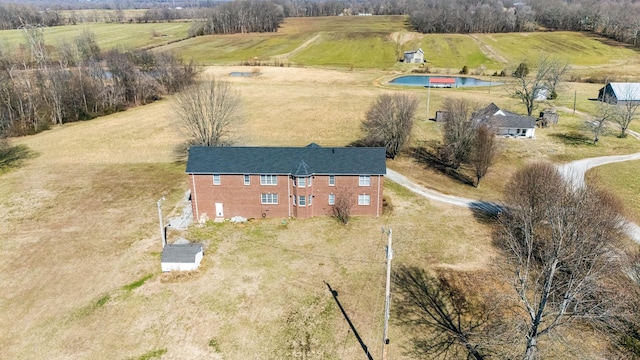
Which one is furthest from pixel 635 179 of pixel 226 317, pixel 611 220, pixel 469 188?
pixel 226 317

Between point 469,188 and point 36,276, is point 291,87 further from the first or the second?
point 36,276

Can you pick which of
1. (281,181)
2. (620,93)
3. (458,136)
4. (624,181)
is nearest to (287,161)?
(281,181)

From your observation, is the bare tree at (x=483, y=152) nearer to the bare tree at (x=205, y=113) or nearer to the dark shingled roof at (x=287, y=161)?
the dark shingled roof at (x=287, y=161)

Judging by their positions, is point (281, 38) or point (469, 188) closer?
point (469, 188)

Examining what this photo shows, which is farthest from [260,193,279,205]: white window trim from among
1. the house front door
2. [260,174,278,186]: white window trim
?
the house front door

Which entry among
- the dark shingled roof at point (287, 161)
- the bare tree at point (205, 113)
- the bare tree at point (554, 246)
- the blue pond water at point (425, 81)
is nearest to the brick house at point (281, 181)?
the dark shingled roof at point (287, 161)

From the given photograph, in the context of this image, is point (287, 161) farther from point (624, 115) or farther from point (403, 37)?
point (403, 37)
